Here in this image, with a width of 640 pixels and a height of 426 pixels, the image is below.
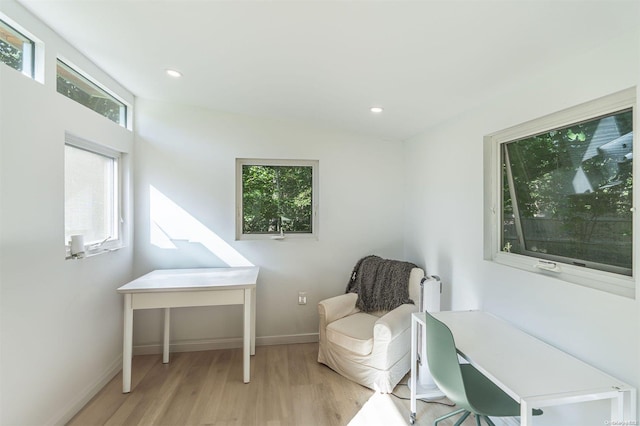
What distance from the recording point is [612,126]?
4.73 ft

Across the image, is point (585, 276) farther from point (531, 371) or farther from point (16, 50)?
point (16, 50)

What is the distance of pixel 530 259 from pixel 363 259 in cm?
155

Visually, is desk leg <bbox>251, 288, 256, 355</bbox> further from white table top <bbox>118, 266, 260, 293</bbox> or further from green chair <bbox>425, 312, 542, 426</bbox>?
green chair <bbox>425, 312, 542, 426</bbox>

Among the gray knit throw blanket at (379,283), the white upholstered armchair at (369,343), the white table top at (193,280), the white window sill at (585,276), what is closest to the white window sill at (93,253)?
the white table top at (193,280)

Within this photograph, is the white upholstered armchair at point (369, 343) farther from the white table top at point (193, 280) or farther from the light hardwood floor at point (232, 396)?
the white table top at point (193, 280)

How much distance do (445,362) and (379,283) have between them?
4.32 feet

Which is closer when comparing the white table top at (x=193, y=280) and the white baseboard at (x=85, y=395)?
the white baseboard at (x=85, y=395)

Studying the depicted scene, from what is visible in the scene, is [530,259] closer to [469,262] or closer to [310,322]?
[469,262]

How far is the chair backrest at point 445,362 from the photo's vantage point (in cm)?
148

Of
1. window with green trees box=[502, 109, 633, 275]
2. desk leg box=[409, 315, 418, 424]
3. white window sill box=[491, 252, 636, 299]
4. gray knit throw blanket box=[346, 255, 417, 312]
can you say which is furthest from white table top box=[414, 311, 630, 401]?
gray knit throw blanket box=[346, 255, 417, 312]

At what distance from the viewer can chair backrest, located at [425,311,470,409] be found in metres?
1.48

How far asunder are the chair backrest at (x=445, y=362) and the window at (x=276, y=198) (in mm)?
1816

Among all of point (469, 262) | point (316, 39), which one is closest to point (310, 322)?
point (469, 262)

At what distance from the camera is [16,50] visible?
1648 mm
